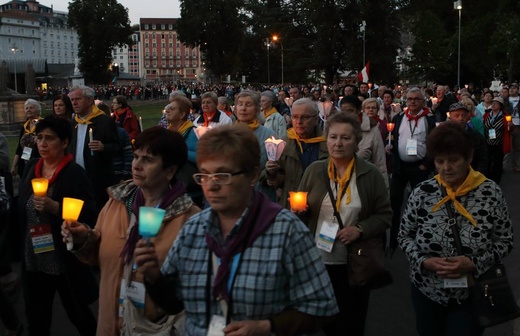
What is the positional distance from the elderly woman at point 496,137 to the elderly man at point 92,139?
837cm

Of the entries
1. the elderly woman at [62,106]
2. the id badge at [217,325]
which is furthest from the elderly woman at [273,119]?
the id badge at [217,325]

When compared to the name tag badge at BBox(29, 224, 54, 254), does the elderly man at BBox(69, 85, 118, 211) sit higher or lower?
higher

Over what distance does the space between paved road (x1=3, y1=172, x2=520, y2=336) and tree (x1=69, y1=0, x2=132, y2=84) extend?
88.8 metres

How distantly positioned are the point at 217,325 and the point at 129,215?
129cm

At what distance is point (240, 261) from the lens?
2.58 meters

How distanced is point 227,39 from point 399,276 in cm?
8319

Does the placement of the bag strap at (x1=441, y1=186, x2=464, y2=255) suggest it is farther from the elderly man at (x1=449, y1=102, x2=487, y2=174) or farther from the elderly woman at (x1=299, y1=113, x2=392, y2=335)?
the elderly man at (x1=449, y1=102, x2=487, y2=174)

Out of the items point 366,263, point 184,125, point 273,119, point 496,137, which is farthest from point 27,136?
point 496,137

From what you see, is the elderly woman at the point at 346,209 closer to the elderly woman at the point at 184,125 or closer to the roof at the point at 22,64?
the elderly woman at the point at 184,125

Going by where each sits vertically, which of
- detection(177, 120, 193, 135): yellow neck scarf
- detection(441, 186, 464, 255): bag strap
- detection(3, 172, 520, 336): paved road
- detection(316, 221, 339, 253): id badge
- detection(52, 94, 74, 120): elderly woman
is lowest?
detection(3, 172, 520, 336): paved road

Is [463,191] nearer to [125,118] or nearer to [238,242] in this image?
[238,242]

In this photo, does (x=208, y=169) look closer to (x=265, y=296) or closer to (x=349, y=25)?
(x=265, y=296)

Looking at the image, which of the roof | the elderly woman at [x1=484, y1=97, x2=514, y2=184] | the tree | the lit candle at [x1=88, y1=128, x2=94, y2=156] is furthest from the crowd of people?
the tree

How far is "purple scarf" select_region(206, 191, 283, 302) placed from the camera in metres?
2.57
